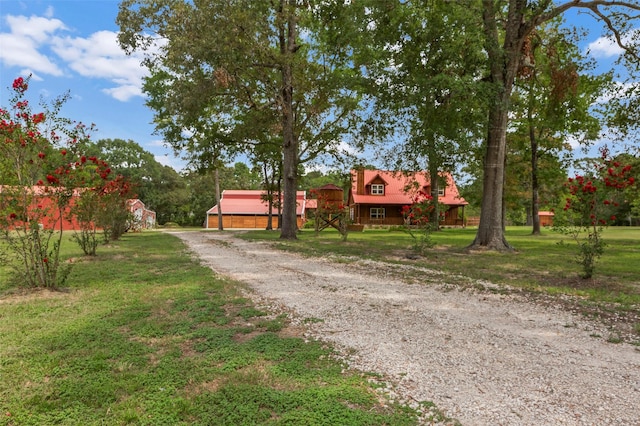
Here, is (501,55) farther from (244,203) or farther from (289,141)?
(244,203)

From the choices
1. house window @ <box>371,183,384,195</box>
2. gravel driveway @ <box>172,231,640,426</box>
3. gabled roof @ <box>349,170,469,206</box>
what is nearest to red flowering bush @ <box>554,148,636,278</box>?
gravel driveway @ <box>172,231,640,426</box>

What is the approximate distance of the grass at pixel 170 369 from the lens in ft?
8.69

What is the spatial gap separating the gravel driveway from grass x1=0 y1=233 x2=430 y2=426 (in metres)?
0.40

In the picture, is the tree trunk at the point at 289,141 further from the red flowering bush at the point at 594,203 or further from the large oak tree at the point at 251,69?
the red flowering bush at the point at 594,203

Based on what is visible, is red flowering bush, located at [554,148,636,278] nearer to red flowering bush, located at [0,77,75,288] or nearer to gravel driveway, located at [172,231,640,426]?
gravel driveway, located at [172,231,640,426]

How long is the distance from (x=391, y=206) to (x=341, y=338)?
3822cm

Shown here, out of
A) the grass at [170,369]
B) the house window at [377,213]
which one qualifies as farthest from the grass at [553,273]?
the house window at [377,213]

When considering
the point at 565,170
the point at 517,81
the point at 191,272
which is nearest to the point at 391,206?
the point at 565,170

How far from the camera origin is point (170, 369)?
3.32 meters

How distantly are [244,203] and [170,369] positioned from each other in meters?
45.9

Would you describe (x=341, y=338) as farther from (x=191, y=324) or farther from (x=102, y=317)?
(x=102, y=317)

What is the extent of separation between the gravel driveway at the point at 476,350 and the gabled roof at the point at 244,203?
40.0m

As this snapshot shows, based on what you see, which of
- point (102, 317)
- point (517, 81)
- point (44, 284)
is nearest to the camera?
point (102, 317)

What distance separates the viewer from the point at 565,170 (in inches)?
1093
